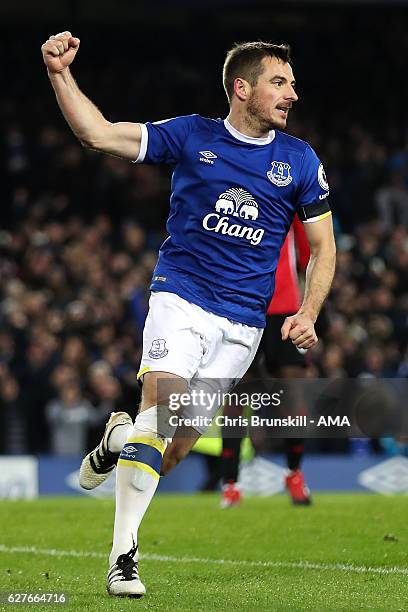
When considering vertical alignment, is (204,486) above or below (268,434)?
below

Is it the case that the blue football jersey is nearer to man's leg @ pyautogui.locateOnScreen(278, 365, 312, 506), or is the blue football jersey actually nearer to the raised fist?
the raised fist

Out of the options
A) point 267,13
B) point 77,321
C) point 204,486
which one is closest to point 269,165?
point 204,486

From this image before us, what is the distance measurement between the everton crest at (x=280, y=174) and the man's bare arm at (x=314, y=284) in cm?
27

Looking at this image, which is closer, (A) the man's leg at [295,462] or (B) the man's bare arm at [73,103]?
(B) the man's bare arm at [73,103]

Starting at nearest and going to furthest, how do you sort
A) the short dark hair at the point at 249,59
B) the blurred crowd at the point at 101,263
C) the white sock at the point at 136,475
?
the white sock at the point at 136,475 → the short dark hair at the point at 249,59 → the blurred crowd at the point at 101,263

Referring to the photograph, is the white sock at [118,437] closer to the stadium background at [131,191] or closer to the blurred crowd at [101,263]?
the stadium background at [131,191]

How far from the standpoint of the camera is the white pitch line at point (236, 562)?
23.6 ft

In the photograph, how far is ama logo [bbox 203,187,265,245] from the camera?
6.81m

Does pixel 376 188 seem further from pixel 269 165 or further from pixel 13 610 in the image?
pixel 13 610

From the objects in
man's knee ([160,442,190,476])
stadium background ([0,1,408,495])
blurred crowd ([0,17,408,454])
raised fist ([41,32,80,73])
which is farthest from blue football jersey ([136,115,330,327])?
blurred crowd ([0,17,408,454])

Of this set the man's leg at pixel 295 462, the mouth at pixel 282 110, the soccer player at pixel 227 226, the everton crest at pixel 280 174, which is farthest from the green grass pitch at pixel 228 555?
the mouth at pixel 282 110

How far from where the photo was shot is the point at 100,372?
16.5 meters

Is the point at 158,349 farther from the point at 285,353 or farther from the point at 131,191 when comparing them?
the point at 131,191

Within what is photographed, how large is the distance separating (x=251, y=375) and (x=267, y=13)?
18.0 meters
